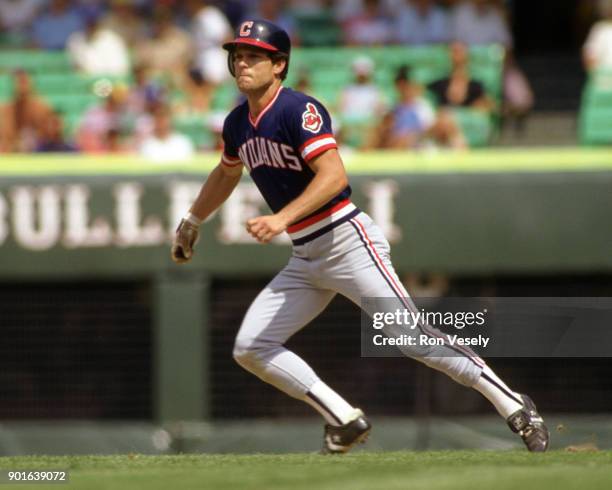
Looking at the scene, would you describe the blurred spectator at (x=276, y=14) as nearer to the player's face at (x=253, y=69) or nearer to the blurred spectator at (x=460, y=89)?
the blurred spectator at (x=460, y=89)

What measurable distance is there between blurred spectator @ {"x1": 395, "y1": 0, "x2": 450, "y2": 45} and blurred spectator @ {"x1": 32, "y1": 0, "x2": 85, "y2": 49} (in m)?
3.07

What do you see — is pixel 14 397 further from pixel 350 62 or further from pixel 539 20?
pixel 539 20

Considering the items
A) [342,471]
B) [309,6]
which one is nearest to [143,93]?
[309,6]

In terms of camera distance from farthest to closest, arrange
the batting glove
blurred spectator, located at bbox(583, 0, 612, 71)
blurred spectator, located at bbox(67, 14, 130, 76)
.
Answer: blurred spectator, located at bbox(67, 14, 130, 76), blurred spectator, located at bbox(583, 0, 612, 71), the batting glove

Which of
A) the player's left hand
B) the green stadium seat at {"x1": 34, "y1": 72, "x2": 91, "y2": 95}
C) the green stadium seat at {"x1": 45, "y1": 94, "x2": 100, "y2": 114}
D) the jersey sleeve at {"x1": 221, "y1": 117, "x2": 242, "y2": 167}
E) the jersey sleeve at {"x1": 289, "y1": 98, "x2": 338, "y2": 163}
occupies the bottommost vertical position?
the green stadium seat at {"x1": 45, "y1": 94, "x2": 100, "y2": 114}

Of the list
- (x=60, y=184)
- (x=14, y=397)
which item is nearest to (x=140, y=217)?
(x=60, y=184)

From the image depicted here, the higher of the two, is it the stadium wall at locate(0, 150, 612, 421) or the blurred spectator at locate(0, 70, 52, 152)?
the blurred spectator at locate(0, 70, 52, 152)

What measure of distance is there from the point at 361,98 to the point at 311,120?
18.0 ft

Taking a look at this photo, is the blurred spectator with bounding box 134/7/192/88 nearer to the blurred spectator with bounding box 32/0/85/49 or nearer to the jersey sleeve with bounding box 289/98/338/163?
the blurred spectator with bounding box 32/0/85/49

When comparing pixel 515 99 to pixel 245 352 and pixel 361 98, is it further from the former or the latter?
pixel 245 352

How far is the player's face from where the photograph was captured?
657 cm

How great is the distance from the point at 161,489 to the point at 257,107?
2.02 m

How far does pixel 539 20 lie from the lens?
16016 millimetres

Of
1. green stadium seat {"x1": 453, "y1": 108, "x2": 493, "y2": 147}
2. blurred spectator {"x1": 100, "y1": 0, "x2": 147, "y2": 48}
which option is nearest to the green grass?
green stadium seat {"x1": 453, "y1": 108, "x2": 493, "y2": 147}
